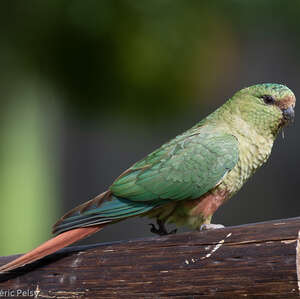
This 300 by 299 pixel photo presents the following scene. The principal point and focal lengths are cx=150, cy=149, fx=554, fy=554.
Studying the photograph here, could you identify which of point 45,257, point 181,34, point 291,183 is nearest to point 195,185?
point 45,257

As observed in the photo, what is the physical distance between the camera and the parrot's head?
3.37 m

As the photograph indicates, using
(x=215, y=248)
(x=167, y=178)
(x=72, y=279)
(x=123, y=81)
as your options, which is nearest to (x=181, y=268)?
(x=215, y=248)

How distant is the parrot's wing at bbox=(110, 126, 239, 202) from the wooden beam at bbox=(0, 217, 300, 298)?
A: 1.77ft

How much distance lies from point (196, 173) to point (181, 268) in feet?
2.90

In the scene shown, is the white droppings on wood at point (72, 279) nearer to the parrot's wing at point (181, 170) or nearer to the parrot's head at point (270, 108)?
the parrot's wing at point (181, 170)

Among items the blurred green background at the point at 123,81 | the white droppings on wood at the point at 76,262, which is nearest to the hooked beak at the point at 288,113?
the white droppings on wood at the point at 76,262

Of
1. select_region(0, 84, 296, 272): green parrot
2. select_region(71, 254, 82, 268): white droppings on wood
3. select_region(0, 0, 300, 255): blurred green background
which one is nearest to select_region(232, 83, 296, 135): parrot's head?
select_region(0, 84, 296, 272): green parrot

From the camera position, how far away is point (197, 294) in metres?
2.17

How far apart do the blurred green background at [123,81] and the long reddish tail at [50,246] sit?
446 cm

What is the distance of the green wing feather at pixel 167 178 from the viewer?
9.29ft

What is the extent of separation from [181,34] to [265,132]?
371 cm

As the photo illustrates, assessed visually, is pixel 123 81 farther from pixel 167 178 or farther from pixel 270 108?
pixel 167 178

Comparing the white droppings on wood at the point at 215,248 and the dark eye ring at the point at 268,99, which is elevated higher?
the dark eye ring at the point at 268,99

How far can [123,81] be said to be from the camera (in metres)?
7.21
